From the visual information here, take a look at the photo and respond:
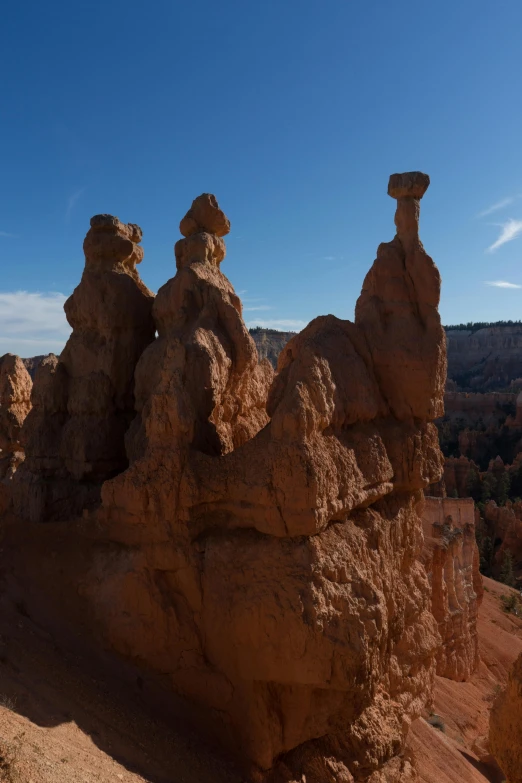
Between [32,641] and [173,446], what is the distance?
2.98m

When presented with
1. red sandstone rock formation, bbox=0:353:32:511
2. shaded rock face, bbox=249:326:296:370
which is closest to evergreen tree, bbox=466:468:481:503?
red sandstone rock formation, bbox=0:353:32:511

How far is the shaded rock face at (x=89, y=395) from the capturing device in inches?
376

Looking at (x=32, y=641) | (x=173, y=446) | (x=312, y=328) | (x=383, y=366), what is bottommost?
(x=32, y=641)

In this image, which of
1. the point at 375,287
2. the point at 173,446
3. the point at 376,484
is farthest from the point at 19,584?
the point at 375,287

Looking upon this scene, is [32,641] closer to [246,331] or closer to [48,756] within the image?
[48,756]

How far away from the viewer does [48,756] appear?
548 cm

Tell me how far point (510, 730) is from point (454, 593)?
13191 mm

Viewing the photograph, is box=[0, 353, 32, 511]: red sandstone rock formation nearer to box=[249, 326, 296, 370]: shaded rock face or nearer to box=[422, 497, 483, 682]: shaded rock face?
box=[422, 497, 483, 682]: shaded rock face

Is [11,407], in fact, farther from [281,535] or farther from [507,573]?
[507,573]

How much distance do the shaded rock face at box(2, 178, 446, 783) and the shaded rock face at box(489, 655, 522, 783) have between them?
1.52 metres

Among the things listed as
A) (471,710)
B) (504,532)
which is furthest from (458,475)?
(471,710)

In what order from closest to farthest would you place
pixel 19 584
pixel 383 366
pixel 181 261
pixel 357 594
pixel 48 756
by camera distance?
pixel 48 756 → pixel 357 594 → pixel 19 584 → pixel 383 366 → pixel 181 261

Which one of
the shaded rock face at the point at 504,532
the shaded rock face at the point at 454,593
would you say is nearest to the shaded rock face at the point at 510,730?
the shaded rock face at the point at 454,593

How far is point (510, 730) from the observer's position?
7.16 m
